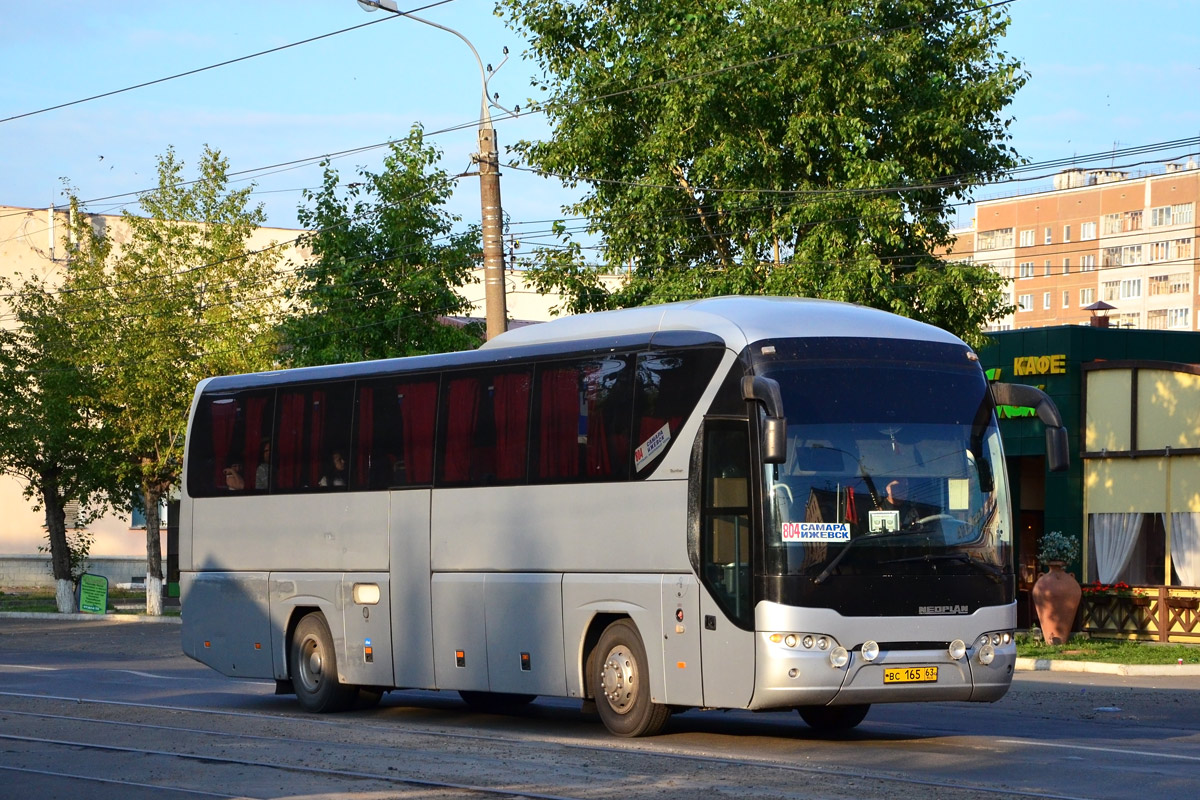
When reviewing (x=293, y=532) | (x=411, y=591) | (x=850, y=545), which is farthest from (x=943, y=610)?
(x=293, y=532)

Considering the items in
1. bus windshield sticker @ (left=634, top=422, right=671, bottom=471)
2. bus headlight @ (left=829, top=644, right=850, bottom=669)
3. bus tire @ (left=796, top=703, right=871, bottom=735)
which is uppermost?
bus windshield sticker @ (left=634, top=422, right=671, bottom=471)

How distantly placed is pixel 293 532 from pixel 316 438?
1.05 meters

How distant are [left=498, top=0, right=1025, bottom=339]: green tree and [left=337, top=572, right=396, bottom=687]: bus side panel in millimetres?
11714

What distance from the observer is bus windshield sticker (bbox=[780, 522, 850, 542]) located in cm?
1239

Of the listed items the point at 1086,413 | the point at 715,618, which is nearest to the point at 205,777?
the point at 715,618

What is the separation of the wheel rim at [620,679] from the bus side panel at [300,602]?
4.02 meters

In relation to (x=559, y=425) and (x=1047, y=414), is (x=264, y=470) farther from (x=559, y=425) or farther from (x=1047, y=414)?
(x=1047, y=414)

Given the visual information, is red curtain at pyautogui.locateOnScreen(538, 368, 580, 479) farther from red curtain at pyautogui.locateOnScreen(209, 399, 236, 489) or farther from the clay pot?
the clay pot

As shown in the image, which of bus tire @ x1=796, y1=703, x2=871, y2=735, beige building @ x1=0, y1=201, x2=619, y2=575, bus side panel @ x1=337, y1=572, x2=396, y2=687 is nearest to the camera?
bus tire @ x1=796, y1=703, x2=871, y2=735

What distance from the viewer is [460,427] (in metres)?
15.7

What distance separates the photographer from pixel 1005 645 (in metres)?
13.0

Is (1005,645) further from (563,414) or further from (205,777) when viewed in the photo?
(205,777)

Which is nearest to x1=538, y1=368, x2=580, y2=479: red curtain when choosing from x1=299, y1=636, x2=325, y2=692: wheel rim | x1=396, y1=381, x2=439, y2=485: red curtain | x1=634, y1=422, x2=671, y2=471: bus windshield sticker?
x1=634, y1=422, x2=671, y2=471: bus windshield sticker

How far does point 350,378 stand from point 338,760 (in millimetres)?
5799
